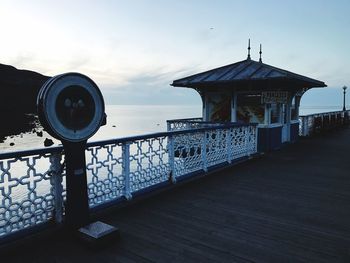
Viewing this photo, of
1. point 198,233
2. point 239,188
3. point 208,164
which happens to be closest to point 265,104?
point 208,164

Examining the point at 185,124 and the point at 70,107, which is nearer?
the point at 70,107

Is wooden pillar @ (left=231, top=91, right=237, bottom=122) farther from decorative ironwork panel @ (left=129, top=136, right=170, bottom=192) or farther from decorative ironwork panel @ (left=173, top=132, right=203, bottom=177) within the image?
decorative ironwork panel @ (left=129, top=136, right=170, bottom=192)

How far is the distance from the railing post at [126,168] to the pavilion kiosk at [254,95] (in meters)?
7.22

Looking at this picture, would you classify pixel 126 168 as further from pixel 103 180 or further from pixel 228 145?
pixel 228 145

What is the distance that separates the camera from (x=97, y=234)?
3479 millimetres

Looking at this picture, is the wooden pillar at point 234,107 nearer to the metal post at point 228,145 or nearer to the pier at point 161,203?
the metal post at point 228,145

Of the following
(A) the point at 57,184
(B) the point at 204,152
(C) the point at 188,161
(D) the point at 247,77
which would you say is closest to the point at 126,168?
(A) the point at 57,184

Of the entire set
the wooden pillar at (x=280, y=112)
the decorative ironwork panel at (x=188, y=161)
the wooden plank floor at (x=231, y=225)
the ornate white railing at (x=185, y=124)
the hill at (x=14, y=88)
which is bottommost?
the wooden plank floor at (x=231, y=225)

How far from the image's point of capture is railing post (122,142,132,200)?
4.96 m

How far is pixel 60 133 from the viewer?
11.2ft

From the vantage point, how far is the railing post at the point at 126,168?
4957mm

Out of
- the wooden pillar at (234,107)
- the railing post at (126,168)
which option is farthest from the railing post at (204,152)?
the wooden pillar at (234,107)

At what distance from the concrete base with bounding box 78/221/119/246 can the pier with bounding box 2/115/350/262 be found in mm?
99

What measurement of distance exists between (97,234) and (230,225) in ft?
6.54
